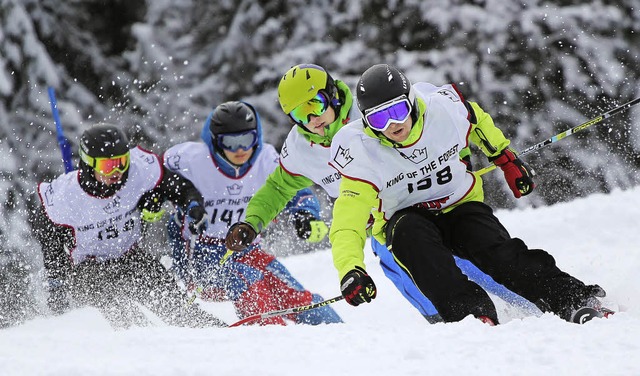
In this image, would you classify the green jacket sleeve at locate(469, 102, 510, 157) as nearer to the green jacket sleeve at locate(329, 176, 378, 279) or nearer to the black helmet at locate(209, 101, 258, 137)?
the green jacket sleeve at locate(329, 176, 378, 279)

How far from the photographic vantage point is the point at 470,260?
4.39 metres

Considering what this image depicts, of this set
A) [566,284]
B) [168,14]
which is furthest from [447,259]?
[168,14]

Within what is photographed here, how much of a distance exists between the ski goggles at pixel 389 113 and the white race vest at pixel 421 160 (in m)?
0.18

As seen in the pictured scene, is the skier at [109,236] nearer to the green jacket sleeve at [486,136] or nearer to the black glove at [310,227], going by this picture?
the black glove at [310,227]

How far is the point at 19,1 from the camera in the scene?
13.0 meters

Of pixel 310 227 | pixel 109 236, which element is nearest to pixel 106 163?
pixel 109 236


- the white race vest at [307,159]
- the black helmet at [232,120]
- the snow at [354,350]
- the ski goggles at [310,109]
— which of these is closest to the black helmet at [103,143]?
the black helmet at [232,120]

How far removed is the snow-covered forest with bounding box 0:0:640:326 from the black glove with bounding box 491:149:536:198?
852cm

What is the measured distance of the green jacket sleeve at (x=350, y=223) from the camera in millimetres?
4051

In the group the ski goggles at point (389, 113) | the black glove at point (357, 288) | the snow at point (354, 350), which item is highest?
the ski goggles at point (389, 113)

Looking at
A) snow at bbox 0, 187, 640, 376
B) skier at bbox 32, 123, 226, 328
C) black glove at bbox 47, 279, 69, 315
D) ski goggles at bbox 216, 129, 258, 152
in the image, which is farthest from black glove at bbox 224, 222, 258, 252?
black glove at bbox 47, 279, 69, 315

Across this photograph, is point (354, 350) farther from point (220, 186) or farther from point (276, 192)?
point (220, 186)

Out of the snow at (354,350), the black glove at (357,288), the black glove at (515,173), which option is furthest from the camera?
the black glove at (515,173)

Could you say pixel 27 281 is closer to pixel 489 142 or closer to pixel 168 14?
pixel 489 142
